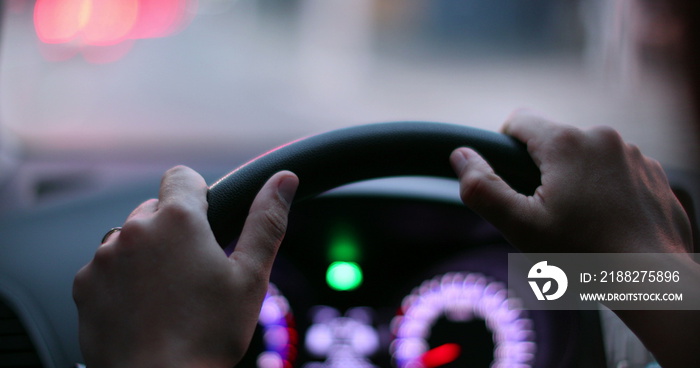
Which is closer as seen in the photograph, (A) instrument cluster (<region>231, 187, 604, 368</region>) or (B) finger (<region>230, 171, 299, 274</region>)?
(B) finger (<region>230, 171, 299, 274</region>)

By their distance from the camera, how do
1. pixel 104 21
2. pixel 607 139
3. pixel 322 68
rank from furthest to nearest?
pixel 104 21 < pixel 322 68 < pixel 607 139

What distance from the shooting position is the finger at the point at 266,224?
514 millimetres

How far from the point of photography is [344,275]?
4.16 ft

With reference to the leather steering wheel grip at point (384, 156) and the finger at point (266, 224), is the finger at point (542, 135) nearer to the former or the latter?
the leather steering wheel grip at point (384, 156)

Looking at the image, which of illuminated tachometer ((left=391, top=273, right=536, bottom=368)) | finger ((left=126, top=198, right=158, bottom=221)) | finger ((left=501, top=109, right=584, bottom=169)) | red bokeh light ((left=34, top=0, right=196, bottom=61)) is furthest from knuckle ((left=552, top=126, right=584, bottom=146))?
red bokeh light ((left=34, top=0, right=196, bottom=61))

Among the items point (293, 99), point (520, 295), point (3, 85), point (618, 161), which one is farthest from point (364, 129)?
point (3, 85)

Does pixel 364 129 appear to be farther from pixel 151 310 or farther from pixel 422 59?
pixel 422 59

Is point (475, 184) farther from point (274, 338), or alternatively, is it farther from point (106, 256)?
point (274, 338)

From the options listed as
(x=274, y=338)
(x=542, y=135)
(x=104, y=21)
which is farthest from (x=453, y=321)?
(x=104, y=21)

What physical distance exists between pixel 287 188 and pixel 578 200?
0.28m

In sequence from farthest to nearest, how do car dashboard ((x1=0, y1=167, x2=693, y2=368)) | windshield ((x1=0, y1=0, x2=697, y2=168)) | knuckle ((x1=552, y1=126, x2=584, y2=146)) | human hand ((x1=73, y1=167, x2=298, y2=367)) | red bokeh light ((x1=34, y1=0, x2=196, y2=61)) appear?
red bokeh light ((x1=34, y1=0, x2=196, y2=61)), windshield ((x1=0, y1=0, x2=697, y2=168)), car dashboard ((x1=0, y1=167, x2=693, y2=368)), knuckle ((x1=552, y1=126, x2=584, y2=146)), human hand ((x1=73, y1=167, x2=298, y2=367))

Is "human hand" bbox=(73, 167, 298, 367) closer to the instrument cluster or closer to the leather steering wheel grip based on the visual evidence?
the leather steering wheel grip

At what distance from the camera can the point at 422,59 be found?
1.75 m

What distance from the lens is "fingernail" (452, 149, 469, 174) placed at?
0.58 meters
